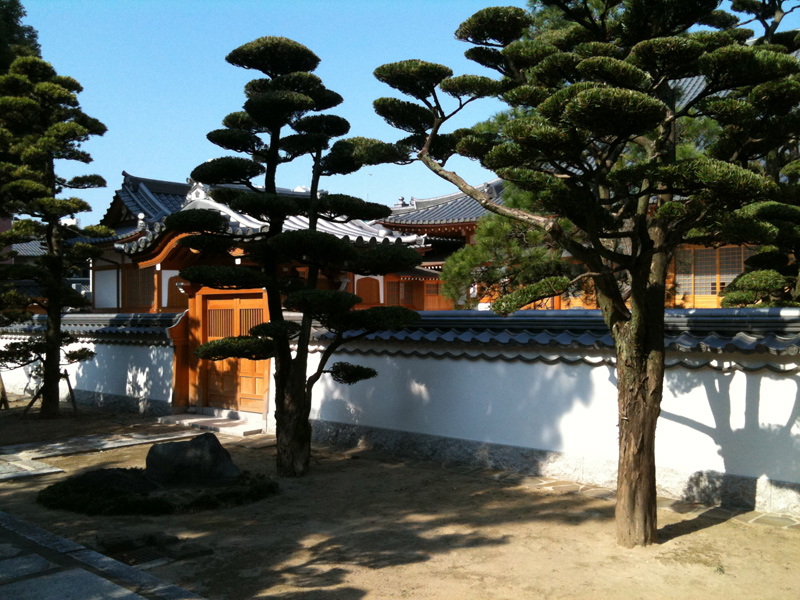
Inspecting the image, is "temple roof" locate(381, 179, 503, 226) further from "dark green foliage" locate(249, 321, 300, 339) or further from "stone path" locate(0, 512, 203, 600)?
"stone path" locate(0, 512, 203, 600)

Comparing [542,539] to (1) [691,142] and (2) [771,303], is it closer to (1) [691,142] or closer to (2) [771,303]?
(2) [771,303]

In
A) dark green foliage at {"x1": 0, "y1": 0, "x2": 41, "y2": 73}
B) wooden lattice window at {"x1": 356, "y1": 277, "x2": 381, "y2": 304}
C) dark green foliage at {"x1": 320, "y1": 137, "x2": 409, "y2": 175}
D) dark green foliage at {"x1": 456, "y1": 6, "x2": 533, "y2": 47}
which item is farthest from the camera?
wooden lattice window at {"x1": 356, "y1": 277, "x2": 381, "y2": 304}

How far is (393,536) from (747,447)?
3430 mm

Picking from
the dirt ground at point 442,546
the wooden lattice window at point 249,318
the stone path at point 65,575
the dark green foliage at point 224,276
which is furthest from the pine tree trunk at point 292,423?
the wooden lattice window at point 249,318

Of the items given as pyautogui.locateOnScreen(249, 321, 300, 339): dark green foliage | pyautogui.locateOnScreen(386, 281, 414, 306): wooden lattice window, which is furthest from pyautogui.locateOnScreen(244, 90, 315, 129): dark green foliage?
pyautogui.locateOnScreen(386, 281, 414, 306): wooden lattice window

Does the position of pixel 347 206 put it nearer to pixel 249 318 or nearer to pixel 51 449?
pixel 249 318

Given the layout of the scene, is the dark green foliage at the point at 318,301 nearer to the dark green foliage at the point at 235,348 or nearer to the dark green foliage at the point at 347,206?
the dark green foliage at the point at 235,348

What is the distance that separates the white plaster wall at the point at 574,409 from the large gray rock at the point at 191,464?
8.38 feet

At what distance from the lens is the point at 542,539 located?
5.90 meters

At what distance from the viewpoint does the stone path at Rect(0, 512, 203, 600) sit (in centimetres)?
470

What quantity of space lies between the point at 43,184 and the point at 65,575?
9.51 m

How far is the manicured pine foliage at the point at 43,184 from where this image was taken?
477 inches

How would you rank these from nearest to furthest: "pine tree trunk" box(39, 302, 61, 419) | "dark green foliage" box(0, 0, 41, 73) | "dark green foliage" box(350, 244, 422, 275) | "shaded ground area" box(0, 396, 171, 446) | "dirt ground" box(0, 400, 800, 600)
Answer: "dirt ground" box(0, 400, 800, 600)
"dark green foliage" box(350, 244, 422, 275)
"dark green foliage" box(0, 0, 41, 73)
"shaded ground area" box(0, 396, 171, 446)
"pine tree trunk" box(39, 302, 61, 419)

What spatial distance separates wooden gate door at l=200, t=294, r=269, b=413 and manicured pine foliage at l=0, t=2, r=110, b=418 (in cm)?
249
